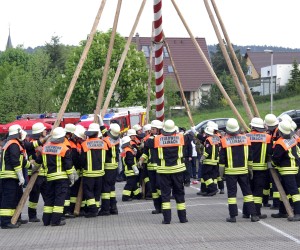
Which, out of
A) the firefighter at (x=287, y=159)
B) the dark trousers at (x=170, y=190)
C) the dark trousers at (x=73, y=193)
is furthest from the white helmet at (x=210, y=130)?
the dark trousers at (x=170, y=190)

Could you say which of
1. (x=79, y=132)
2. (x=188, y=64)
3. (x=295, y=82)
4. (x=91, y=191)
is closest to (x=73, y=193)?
(x=91, y=191)

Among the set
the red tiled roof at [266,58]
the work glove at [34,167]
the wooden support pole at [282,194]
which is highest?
the red tiled roof at [266,58]

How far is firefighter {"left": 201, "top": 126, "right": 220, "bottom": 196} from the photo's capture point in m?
19.3

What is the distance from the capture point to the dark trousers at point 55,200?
14.2m

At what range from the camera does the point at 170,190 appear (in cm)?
1405

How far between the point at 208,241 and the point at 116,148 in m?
5.50

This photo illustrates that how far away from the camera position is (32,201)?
15219 millimetres

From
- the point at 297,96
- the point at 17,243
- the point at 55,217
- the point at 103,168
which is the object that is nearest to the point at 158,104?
the point at 103,168

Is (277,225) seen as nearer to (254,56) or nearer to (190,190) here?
(190,190)

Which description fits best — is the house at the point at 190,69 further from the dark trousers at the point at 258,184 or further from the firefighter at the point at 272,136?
the dark trousers at the point at 258,184

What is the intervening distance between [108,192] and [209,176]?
4347 mm

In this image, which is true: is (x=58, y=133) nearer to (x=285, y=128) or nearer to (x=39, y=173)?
(x=39, y=173)

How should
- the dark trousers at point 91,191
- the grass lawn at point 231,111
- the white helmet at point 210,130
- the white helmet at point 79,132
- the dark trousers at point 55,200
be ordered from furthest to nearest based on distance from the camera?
the grass lawn at point 231,111 → the white helmet at point 210,130 → the white helmet at point 79,132 → the dark trousers at point 91,191 → the dark trousers at point 55,200

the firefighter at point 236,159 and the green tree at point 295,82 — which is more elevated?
the green tree at point 295,82
